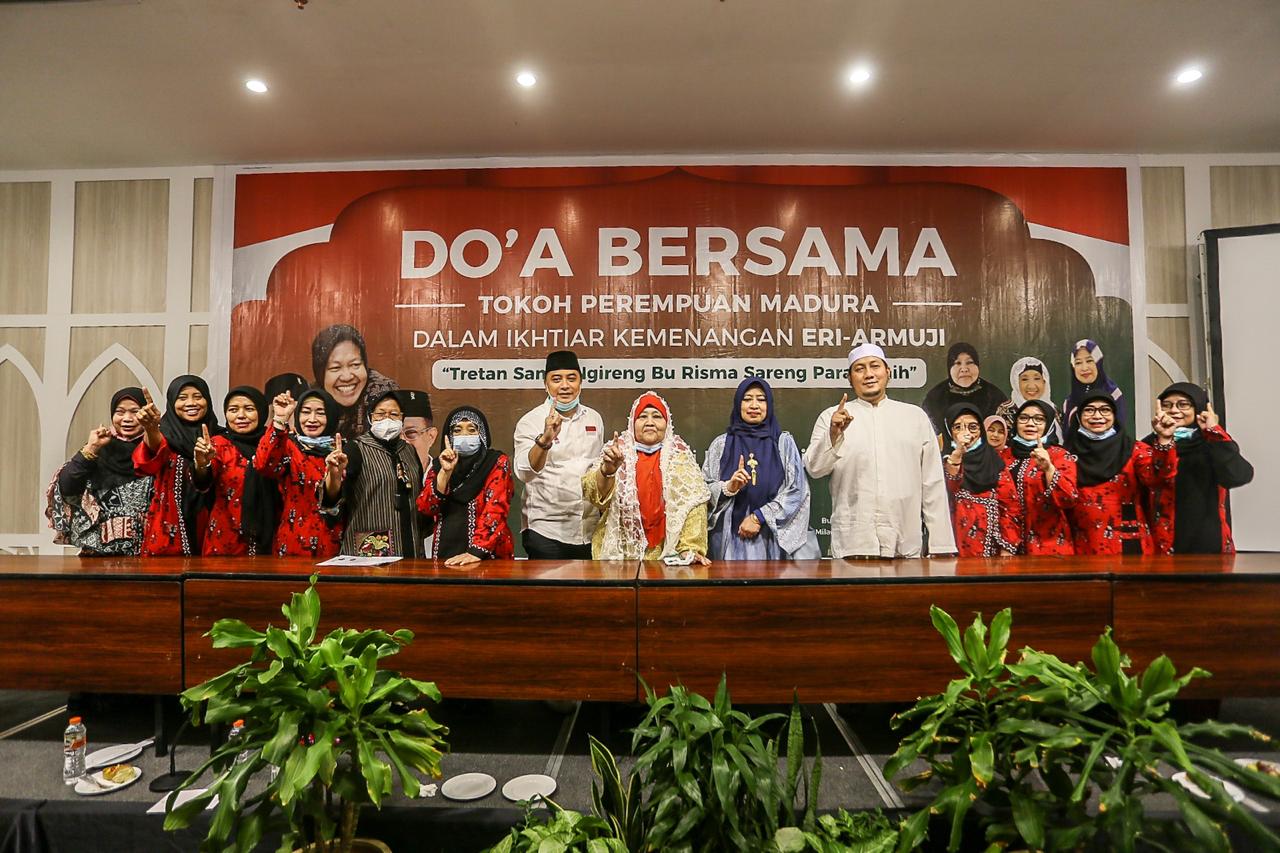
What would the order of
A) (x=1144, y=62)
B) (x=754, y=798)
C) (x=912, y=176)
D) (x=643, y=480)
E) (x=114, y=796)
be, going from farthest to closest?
(x=912, y=176), (x=1144, y=62), (x=643, y=480), (x=114, y=796), (x=754, y=798)

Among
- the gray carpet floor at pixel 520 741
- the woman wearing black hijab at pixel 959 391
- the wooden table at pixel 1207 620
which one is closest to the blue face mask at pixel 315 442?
the gray carpet floor at pixel 520 741

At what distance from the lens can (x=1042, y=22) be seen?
10.5ft

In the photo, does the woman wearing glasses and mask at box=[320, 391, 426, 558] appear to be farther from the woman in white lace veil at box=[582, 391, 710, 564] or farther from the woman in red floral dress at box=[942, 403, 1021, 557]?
the woman in red floral dress at box=[942, 403, 1021, 557]

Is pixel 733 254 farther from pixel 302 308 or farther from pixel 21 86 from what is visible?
pixel 21 86

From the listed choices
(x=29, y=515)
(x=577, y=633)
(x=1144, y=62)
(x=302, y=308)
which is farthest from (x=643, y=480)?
(x=29, y=515)

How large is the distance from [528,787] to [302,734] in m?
0.64

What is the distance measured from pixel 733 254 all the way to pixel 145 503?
11.4ft

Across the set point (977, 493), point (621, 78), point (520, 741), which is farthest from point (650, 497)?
point (621, 78)

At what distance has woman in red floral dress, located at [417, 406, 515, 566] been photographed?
2.90 metres

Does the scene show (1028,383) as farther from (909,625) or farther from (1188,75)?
(909,625)

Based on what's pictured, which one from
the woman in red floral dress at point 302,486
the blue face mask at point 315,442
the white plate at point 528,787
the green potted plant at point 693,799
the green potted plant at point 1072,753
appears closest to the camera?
the green potted plant at point 1072,753

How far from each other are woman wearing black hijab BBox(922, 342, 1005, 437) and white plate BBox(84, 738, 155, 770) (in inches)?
163

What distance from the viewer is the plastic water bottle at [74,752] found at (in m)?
1.78

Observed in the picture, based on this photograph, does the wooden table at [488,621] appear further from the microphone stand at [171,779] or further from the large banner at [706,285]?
the large banner at [706,285]
